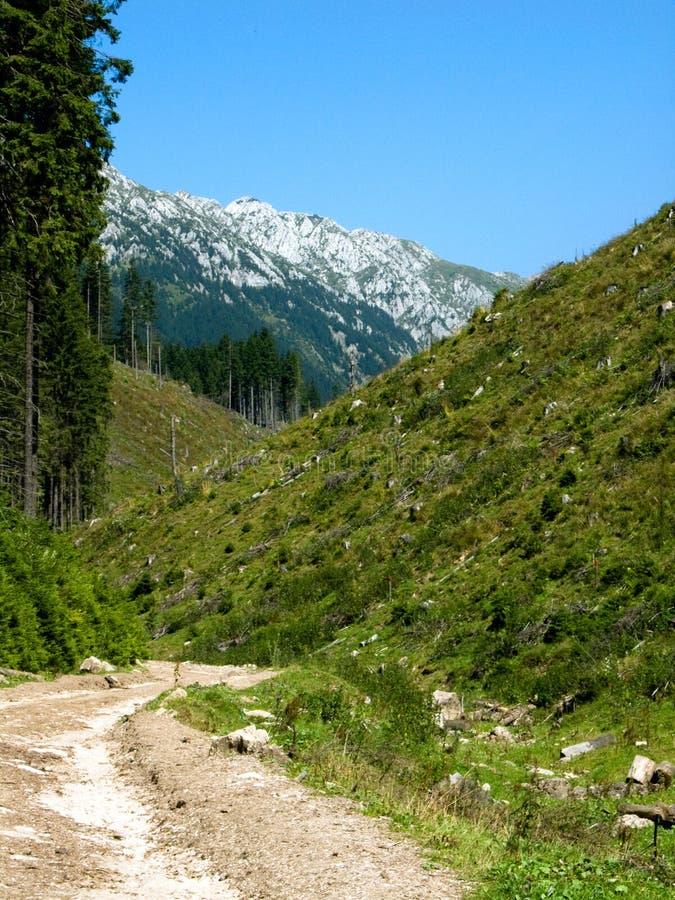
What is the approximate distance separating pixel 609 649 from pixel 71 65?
24.9 meters

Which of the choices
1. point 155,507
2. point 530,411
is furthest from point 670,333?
point 155,507

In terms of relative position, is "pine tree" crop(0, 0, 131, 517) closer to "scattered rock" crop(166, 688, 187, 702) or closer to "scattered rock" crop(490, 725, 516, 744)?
"scattered rock" crop(166, 688, 187, 702)

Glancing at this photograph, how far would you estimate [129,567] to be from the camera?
36.0 metres

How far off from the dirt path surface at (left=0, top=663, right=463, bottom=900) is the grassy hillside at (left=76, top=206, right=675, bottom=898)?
0.71 m

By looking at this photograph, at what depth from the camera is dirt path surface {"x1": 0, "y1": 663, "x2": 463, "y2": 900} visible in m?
5.61

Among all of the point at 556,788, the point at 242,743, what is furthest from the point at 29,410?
the point at 556,788

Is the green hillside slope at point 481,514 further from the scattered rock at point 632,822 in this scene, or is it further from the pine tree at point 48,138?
the pine tree at point 48,138

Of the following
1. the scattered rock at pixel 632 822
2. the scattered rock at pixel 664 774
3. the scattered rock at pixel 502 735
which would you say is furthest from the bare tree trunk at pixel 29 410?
the scattered rock at pixel 632 822

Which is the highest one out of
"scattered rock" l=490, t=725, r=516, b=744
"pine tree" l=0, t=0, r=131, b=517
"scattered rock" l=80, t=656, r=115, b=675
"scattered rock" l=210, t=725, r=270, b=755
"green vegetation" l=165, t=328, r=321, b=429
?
"green vegetation" l=165, t=328, r=321, b=429

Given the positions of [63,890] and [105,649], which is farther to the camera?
[105,649]

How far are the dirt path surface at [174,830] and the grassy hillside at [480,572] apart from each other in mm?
714

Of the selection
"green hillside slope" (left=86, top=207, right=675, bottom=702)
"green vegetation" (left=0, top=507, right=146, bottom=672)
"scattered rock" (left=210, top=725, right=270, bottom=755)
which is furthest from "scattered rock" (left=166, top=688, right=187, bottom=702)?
"green hillside slope" (left=86, top=207, right=675, bottom=702)

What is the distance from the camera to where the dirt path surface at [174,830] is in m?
5.61

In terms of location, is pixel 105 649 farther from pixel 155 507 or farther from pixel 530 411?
pixel 155 507
